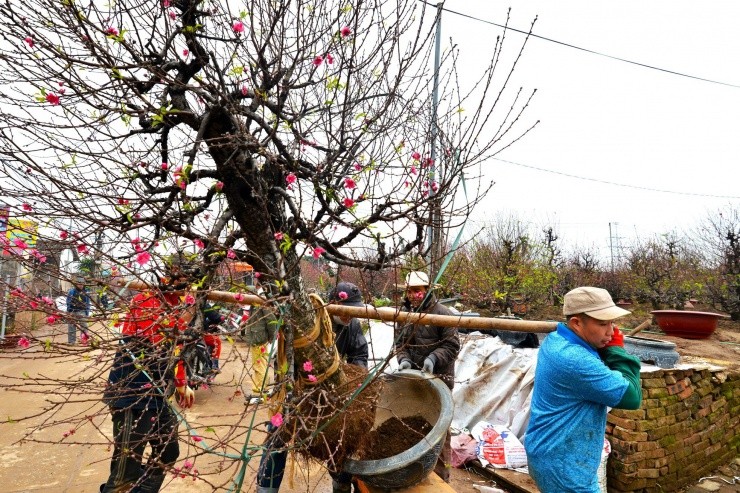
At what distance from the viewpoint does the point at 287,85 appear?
7.23 ft

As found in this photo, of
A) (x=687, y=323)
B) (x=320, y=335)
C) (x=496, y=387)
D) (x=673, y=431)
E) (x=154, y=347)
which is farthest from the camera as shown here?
(x=687, y=323)

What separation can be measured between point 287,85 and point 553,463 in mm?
2247

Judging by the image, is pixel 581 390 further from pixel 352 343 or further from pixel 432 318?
pixel 352 343

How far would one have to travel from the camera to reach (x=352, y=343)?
12.7 ft

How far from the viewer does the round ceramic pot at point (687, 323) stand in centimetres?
772

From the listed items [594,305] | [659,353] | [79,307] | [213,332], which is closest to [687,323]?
[659,353]

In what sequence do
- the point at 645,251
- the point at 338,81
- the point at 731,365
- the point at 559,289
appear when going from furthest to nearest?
the point at 645,251
the point at 559,289
the point at 731,365
the point at 338,81

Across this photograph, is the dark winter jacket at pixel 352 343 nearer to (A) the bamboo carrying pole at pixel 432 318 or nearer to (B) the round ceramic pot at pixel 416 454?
(B) the round ceramic pot at pixel 416 454

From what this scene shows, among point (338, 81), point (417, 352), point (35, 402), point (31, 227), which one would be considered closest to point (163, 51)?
point (338, 81)

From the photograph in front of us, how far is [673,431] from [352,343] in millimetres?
3433

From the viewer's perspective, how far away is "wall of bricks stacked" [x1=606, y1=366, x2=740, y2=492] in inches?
170

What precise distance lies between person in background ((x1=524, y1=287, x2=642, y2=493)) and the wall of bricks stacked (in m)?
2.44

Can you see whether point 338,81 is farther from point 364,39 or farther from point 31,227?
point 31,227

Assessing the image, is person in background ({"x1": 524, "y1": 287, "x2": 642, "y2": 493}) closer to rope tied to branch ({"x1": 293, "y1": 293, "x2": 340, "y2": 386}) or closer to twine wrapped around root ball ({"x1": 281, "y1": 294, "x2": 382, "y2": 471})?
twine wrapped around root ball ({"x1": 281, "y1": 294, "x2": 382, "y2": 471})
